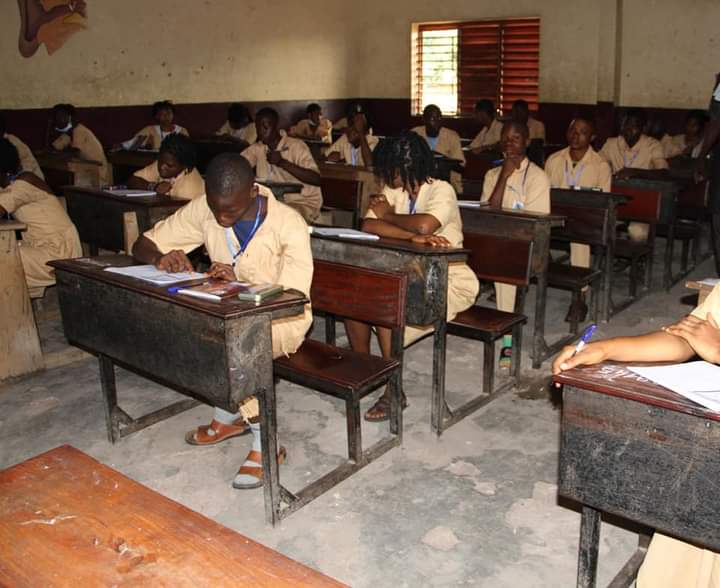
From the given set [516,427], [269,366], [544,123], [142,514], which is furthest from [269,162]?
[544,123]

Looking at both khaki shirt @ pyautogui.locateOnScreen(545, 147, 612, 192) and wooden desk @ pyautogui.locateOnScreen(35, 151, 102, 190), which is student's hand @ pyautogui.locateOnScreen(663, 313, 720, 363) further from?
wooden desk @ pyautogui.locateOnScreen(35, 151, 102, 190)

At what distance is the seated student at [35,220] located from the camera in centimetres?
436

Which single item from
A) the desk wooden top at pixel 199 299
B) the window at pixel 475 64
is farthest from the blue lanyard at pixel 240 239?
the window at pixel 475 64

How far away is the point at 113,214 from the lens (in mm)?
4770

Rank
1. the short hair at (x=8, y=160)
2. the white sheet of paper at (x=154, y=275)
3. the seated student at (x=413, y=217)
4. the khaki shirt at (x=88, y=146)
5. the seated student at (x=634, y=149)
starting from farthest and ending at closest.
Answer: the khaki shirt at (x=88, y=146) → the seated student at (x=634, y=149) → the short hair at (x=8, y=160) → the seated student at (x=413, y=217) → the white sheet of paper at (x=154, y=275)

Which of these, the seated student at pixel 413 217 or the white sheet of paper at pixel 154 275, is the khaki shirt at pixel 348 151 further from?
the white sheet of paper at pixel 154 275

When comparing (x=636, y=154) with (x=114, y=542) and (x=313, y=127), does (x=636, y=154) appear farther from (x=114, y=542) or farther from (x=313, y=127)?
(x=114, y=542)

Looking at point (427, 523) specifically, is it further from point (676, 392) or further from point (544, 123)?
point (544, 123)

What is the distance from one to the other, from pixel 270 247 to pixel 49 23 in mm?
7331

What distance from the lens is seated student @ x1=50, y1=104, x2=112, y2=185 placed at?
8.02 metres

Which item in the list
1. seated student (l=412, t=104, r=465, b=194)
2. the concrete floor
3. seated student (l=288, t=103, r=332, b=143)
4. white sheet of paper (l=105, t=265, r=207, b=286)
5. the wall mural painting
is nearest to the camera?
the concrete floor

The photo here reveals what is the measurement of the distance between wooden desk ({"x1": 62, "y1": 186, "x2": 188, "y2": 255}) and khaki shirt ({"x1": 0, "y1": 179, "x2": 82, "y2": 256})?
0.92 feet

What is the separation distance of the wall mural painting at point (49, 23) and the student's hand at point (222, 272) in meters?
7.15

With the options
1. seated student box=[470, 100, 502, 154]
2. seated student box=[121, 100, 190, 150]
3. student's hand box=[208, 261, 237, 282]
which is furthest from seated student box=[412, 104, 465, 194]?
student's hand box=[208, 261, 237, 282]
